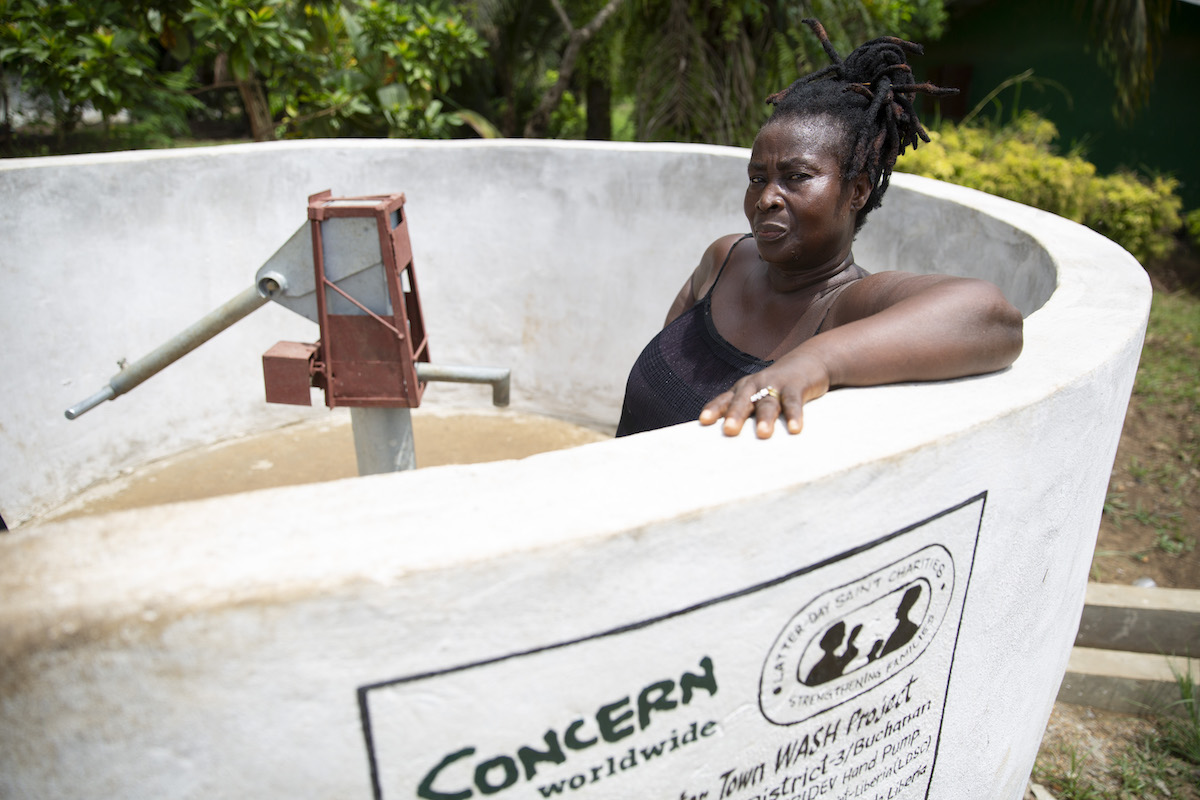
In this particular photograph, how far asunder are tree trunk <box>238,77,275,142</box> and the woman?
233 inches

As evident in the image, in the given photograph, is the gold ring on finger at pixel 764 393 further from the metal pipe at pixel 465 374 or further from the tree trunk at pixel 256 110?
the tree trunk at pixel 256 110

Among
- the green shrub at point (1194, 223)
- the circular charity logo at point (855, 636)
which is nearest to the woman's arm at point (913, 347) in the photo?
the circular charity logo at point (855, 636)

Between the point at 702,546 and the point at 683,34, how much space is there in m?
5.96

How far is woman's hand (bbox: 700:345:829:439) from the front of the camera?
1.21 m

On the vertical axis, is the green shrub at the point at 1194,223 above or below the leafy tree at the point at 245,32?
below

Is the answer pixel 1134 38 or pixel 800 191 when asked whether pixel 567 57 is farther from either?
pixel 800 191

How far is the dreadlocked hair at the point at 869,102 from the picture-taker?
5.66 ft

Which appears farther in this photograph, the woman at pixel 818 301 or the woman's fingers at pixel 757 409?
the woman at pixel 818 301

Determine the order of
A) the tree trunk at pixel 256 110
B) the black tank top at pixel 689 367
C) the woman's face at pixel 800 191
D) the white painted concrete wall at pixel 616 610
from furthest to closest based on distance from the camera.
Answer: the tree trunk at pixel 256 110 < the black tank top at pixel 689 367 < the woman's face at pixel 800 191 < the white painted concrete wall at pixel 616 610

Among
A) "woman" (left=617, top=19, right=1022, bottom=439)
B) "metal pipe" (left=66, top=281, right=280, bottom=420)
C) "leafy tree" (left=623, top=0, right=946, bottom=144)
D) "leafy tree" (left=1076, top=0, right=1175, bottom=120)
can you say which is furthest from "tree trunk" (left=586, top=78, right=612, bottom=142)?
"woman" (left=617, top=19, right=1022, bottom=439)

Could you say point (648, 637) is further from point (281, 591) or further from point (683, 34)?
point (683, 34)

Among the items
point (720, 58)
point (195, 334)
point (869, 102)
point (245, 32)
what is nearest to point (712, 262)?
point (869, 102)

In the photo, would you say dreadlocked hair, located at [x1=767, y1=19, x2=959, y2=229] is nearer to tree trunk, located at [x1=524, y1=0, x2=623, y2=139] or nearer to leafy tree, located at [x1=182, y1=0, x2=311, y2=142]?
leafy tree, located at [x1=182, y1=0, x2=311, y2=142]

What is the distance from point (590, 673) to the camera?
105cm
